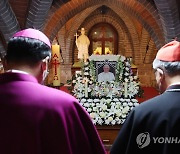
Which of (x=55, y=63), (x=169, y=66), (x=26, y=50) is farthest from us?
(x=55, y=63)

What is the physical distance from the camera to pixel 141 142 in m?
2.04

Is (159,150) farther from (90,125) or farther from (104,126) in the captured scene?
(104,126)

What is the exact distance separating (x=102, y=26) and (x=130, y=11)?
6780 mm

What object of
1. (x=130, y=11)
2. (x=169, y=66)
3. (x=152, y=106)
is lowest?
(x=152, y=106)

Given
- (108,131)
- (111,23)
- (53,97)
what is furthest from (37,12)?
(111,23)

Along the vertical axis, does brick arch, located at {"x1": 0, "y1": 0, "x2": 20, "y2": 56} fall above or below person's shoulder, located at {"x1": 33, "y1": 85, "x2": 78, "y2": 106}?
above

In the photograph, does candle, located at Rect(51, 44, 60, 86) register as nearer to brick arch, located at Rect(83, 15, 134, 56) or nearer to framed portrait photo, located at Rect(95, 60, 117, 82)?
framed portrait photo, located at Rect(95, 60, 117, 82)

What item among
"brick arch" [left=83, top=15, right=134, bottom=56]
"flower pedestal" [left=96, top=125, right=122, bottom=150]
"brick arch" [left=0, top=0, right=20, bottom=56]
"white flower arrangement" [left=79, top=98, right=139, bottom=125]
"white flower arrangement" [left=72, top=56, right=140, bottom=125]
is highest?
"brick arch" [left=83, top=15, right=134, bottom=56]

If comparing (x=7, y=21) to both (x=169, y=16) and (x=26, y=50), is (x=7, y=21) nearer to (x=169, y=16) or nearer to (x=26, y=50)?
(x=169, y=16)

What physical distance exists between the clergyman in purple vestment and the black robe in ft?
1.13

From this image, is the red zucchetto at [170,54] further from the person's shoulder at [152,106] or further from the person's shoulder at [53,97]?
the person's shoulder at [53,97]

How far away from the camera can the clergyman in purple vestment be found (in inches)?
65.1

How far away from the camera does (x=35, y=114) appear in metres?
1.66

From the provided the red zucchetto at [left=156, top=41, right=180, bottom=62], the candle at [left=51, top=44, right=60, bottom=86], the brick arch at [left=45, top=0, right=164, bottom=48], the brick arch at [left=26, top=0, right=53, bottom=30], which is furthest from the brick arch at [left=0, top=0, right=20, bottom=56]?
the red zucchetto at [left=156, top=41, right=180, bottom=62]
